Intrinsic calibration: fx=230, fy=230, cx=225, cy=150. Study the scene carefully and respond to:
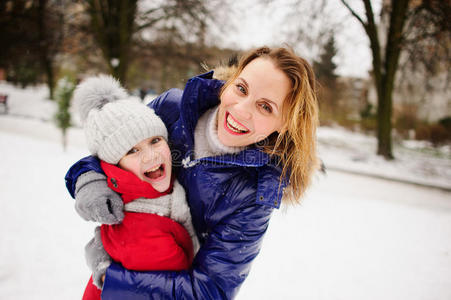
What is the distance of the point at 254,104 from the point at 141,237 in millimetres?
954

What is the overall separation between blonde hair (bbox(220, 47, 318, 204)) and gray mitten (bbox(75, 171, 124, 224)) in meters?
0.89

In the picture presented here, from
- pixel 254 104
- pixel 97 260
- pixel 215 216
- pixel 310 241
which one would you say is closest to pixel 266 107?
pixel 254 104

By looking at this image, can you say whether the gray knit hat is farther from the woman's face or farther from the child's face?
the woman's face

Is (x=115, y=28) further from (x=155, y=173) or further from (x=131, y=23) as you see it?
(x=155, y=173)

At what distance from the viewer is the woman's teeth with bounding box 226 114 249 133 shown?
137 cm

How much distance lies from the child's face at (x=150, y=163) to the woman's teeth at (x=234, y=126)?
1.41ft

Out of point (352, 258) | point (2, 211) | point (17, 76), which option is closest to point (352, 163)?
point (352, 258)

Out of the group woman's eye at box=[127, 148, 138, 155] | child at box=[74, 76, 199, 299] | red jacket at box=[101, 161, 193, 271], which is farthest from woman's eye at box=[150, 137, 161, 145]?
red jacket at box=[101, 161, 193, 271]

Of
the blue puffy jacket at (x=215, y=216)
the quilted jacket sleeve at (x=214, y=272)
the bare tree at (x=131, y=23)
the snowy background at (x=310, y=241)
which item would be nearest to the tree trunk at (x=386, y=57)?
the snowy background at (x=310, y=241)

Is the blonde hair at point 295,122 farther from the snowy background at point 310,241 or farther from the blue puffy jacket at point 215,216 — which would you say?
the snowy background at point 310,241

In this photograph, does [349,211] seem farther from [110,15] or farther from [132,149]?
[110,15]

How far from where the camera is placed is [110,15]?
29.3ft

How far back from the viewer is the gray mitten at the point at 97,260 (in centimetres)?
120

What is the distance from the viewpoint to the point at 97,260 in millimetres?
1241
